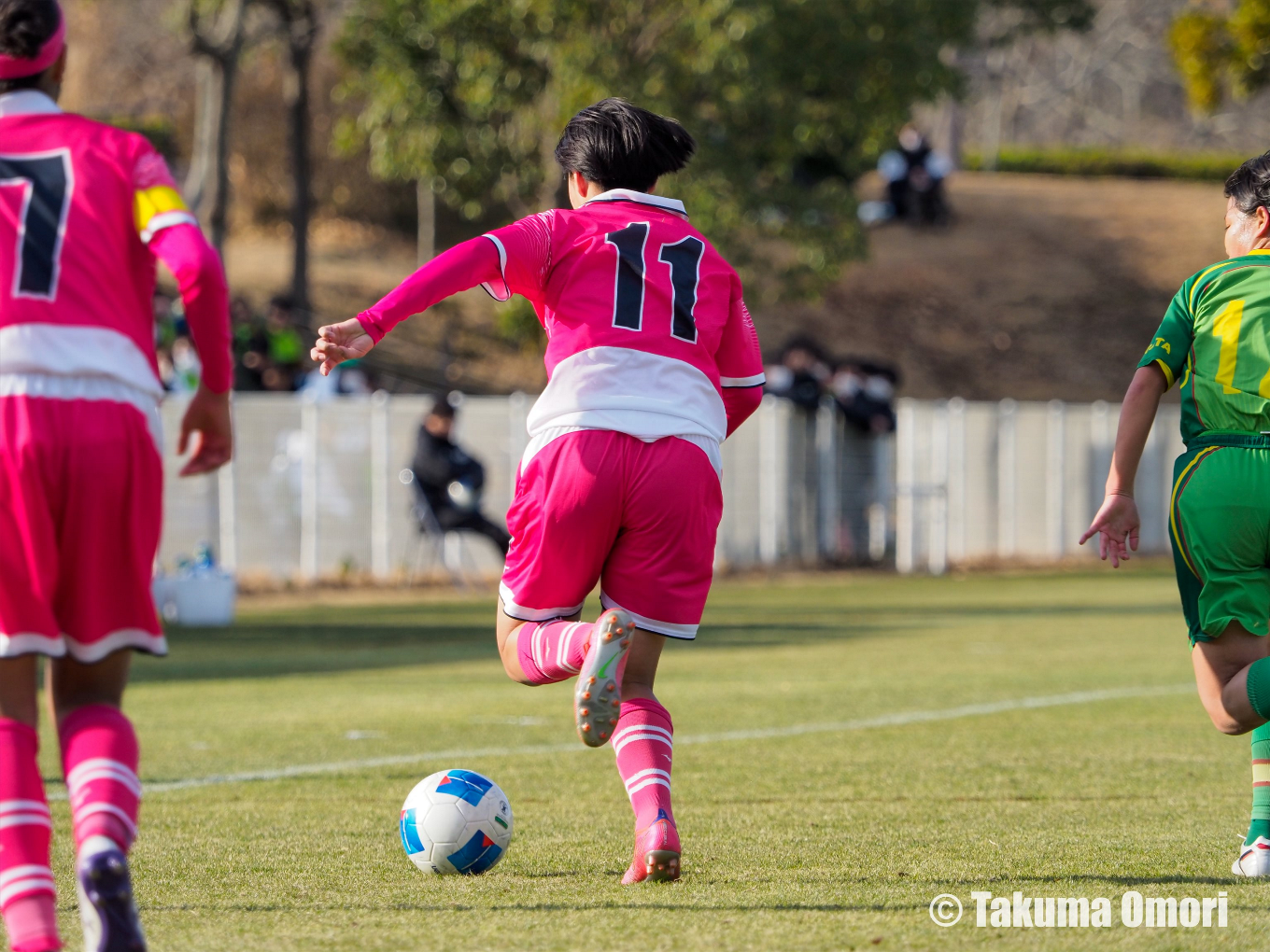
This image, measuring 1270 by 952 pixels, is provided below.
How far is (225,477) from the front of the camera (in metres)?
20.2

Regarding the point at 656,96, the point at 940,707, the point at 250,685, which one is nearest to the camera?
the point at 940,707

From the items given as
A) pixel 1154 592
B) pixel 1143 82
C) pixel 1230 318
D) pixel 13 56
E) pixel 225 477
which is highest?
pixel 1143 82

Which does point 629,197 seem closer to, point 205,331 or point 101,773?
point 205,331

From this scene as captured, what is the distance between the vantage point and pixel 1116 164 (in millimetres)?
51906

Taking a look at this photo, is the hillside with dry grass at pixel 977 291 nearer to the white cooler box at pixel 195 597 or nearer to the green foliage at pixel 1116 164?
the green foliage at pixel 1116 164

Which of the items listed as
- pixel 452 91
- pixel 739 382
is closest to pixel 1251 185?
pixel 739 382

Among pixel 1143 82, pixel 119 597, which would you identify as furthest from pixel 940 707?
pixel 1143 82

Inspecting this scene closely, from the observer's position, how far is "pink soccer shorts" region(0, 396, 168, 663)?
346cm

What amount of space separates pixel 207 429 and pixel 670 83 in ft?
65.7

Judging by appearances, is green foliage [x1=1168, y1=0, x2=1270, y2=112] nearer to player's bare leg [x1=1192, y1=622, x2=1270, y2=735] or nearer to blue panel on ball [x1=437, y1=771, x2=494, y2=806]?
player's bare leg [x1=1192, y1=622, x2=1270, y2=735]

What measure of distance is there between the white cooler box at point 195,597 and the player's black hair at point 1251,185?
12.6m

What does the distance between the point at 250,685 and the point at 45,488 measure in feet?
27.0

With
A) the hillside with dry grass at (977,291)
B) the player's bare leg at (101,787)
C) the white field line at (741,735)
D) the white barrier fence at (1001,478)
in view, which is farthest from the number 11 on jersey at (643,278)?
the hillside with dry grass at (977,291)

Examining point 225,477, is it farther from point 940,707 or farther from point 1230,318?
point 1230,318
